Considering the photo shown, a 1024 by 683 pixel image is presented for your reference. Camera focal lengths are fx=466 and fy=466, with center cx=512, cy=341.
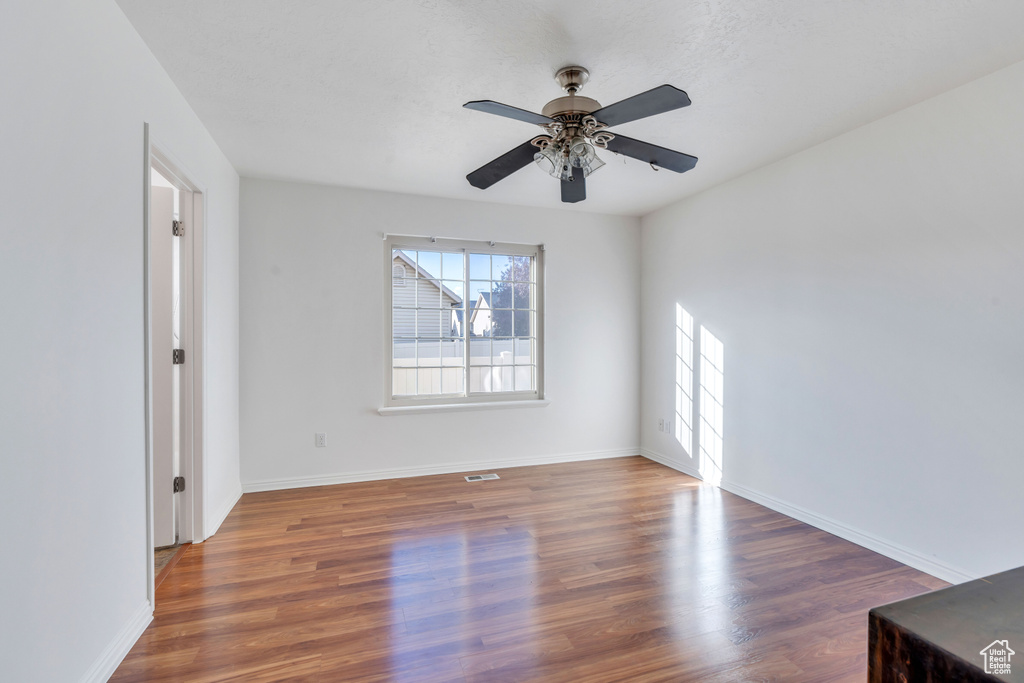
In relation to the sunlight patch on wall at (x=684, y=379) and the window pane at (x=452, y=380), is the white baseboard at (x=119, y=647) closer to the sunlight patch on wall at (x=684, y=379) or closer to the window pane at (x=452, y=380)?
the window pane at (x=452, y=380)

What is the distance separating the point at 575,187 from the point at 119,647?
2810 mm

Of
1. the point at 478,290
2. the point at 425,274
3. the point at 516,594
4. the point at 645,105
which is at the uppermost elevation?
the point at 645,105

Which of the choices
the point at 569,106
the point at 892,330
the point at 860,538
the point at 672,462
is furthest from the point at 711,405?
the point at 569,106

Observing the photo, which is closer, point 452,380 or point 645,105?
point 645,105

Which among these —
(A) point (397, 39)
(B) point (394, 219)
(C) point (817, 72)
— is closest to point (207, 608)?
(A) point (397, 39)

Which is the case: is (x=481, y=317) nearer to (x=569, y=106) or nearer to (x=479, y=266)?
→ (x=479, y=266)

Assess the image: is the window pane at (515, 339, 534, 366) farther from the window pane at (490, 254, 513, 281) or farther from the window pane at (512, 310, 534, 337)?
the window pane at (490, 254, 513, 281)

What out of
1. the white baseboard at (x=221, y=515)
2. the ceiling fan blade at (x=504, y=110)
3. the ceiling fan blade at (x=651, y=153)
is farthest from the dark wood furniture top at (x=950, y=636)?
the white baseboard at (x=221, y=515)

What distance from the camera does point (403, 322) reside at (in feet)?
13.8

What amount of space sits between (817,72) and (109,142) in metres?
3.05

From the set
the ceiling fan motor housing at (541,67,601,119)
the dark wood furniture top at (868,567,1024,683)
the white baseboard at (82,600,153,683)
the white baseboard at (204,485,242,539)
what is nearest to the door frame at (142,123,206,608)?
the white baseboard at (204,485,242,539)

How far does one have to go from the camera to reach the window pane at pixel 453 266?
4.36 metres

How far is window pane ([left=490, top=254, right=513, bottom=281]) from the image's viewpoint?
454 cm
